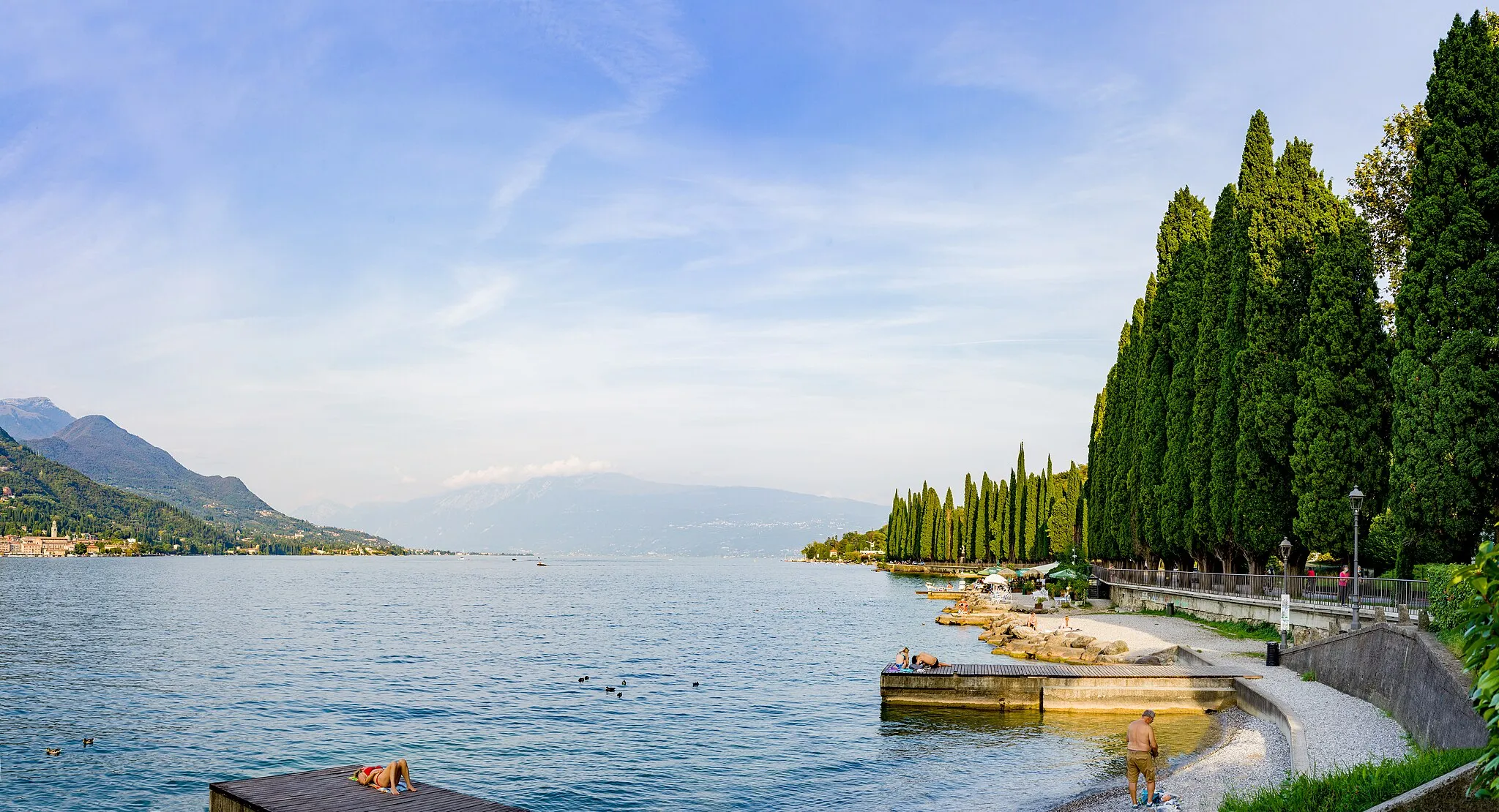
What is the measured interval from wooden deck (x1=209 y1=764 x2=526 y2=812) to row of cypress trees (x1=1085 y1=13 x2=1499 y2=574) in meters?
21.8

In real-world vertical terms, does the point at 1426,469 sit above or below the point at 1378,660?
above

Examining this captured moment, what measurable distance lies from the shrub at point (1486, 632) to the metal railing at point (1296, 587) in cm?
1713

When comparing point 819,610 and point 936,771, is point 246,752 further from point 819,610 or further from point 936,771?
point 819,610

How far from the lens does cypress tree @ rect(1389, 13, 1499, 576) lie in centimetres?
2275

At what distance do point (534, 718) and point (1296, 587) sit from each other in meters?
23.2

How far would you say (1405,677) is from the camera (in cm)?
1823

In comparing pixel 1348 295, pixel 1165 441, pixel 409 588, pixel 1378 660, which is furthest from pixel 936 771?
pixel 409 588

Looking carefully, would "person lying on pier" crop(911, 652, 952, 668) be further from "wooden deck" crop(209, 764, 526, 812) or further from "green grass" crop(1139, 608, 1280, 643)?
"wooden deck" crop(209, 764, 526, 812)

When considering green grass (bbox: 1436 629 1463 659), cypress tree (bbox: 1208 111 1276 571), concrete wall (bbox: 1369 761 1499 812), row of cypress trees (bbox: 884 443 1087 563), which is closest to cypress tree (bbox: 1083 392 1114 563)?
row of cypress trees (bbox: 884 443 1087 563)

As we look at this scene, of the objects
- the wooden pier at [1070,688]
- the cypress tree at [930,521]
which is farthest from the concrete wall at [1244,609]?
the cypress tree at [930,521]

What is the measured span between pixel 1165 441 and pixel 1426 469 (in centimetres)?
2270

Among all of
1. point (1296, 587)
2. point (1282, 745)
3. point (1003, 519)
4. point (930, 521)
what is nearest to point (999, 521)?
point (1003, 519)

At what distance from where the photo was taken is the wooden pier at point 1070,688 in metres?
25.4

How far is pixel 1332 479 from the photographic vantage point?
98.0ft
